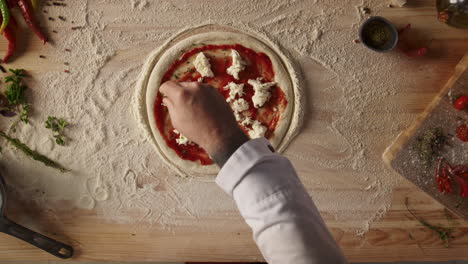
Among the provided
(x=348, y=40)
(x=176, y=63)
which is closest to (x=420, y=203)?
(x=348, y=40)

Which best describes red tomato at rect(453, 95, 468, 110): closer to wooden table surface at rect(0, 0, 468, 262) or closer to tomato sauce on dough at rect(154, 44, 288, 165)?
wooden table surface at rect(0, 0, 468, 262)

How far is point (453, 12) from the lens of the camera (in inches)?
82.8

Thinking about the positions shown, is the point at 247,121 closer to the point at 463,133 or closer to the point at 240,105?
the point at 240,105

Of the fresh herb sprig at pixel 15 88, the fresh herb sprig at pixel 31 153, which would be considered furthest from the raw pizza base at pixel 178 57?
the fresh herb sprig at pixel 15 88

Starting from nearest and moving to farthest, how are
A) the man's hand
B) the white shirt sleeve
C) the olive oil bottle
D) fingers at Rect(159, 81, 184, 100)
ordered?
the white shirt sleeve < the man's hand < fingers at Rect(159, 81, 184, 100) < the olive oil bottle

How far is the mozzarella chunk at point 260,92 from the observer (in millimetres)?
2137

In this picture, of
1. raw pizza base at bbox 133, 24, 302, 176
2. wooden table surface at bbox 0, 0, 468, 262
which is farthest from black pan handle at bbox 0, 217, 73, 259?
raw pizza base at bbox 133, 24, 302, 176

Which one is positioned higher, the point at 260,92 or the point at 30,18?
the point at 30,18

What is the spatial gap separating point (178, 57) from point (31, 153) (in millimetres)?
1049

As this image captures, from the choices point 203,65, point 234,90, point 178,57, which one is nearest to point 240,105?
point 234,90

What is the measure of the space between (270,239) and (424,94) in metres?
1.46

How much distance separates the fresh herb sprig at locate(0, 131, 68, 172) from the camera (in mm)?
2234

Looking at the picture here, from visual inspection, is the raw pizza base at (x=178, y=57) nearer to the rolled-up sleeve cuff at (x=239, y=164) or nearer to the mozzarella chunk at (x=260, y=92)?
the mozzarella chunk at (x=260, y=92)

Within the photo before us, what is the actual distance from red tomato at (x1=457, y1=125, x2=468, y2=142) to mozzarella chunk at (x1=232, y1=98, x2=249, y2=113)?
3.94ft
